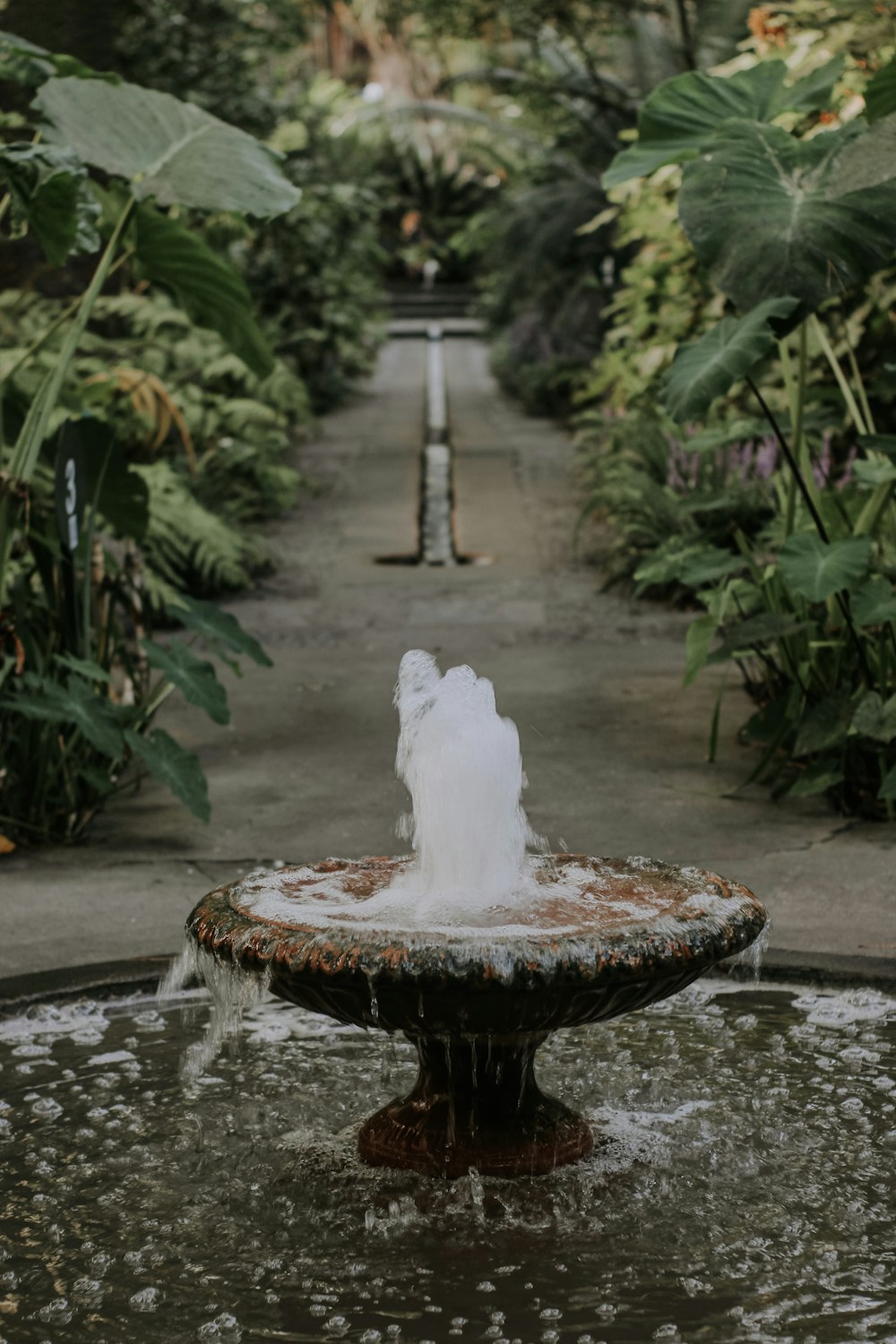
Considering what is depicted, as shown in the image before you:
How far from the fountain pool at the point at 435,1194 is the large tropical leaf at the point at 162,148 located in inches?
107

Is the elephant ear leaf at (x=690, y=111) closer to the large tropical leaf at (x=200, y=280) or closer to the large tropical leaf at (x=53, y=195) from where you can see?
the large tropical leaf at (x=200, y=280)

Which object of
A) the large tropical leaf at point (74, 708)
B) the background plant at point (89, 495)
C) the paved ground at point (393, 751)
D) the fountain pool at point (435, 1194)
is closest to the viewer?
the fountain pool at point (435, 1194)

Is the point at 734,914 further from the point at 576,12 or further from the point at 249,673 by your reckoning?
the point at 576,12

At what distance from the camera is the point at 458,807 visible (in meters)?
3.12

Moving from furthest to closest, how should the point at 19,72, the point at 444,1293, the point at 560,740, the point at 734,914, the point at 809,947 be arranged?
1. the point at 560,740
2. the point at 19,72
3. the point at 809,947
4. the point at 734,914
5. the point at 444,1293

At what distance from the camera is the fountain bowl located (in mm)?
2736

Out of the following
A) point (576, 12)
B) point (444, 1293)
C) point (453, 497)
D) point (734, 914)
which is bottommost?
point (444, 1293)

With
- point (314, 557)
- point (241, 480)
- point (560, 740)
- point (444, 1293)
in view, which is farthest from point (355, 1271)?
point (241, 480)

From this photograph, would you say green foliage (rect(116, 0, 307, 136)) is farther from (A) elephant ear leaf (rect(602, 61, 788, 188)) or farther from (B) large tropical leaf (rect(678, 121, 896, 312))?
(B) large tropical leaf (rect(678, 121, 896, 312))

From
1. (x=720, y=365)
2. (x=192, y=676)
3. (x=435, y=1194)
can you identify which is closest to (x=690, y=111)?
(x=720, y=365)

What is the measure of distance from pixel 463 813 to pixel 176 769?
2310mm

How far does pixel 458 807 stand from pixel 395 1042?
92 cm

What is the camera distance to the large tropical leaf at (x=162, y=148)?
5.45 m

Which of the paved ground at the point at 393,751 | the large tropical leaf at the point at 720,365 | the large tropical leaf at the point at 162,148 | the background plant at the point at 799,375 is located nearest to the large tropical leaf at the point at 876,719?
the background plant at the point at 799,375
